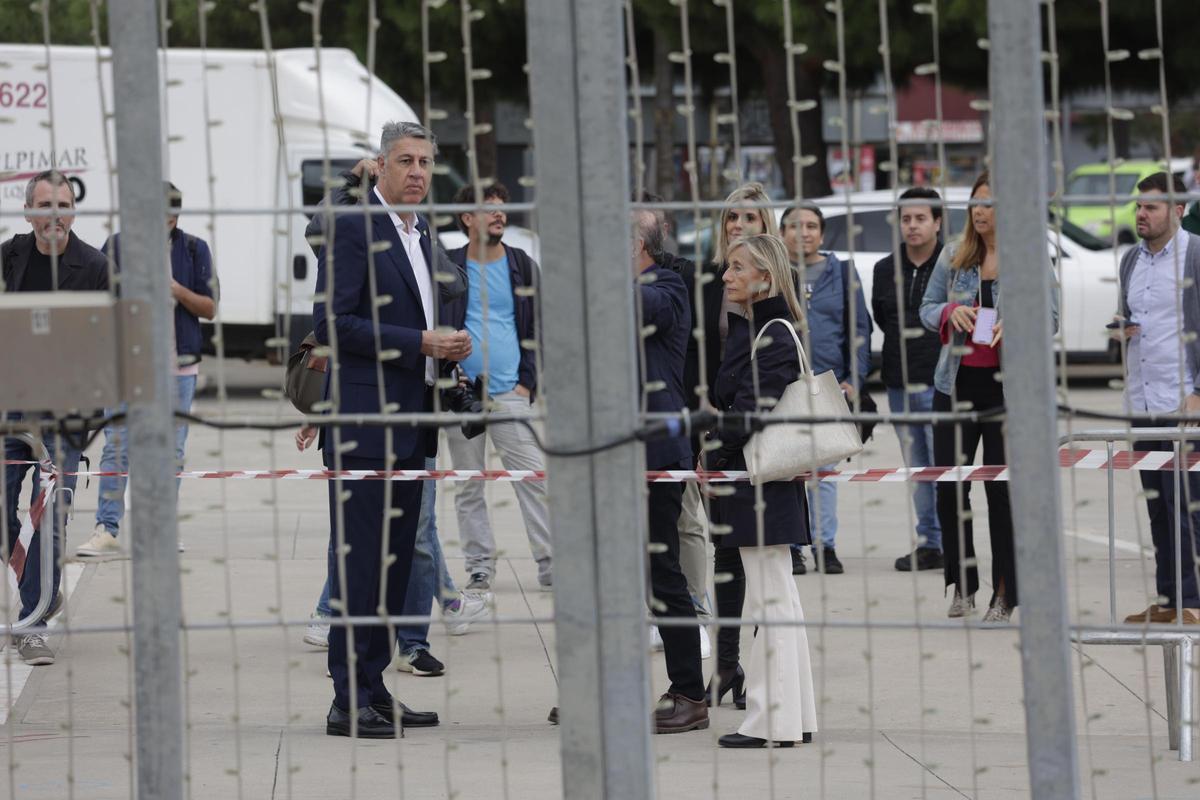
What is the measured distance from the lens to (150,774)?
11.3ft

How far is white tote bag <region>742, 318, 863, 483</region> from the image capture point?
17.2 feet

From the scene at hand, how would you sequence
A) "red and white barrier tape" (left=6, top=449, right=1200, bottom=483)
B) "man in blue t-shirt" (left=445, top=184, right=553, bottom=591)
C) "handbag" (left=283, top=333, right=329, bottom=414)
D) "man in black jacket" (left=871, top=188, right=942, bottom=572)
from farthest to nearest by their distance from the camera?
"man in black jacket" (left=871, top=188, right=942, bottom=572)
"man in blue t-shirt" (left=445, top=184, right=553, bottom=591)
"handbag" (left=283, top=333, right=329, bottom=414)
"red and white barrier tape" (left=6, top=449, right=1200, bottom=483)

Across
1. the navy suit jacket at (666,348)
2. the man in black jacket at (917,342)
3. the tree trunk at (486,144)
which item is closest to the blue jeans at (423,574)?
the navy suit jacket at (666,348)

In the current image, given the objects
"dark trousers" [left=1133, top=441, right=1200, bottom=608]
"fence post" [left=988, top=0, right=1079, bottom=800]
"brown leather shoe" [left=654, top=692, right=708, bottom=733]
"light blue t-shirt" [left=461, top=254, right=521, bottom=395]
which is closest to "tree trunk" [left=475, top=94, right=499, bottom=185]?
"light blue t-shirt" [left=461, top=254, right=521, bottom=395]

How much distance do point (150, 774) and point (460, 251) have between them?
4213 millimetres

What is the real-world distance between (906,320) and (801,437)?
3026 mm

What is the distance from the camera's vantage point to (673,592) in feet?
18.9

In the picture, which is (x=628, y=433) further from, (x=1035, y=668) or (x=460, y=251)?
(x=460, y=251)

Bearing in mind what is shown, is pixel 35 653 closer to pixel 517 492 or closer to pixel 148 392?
pixel 517 492

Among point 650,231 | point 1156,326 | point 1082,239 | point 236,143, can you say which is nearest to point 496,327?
point 650,231

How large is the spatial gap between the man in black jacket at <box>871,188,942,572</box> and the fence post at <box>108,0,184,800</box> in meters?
5.00

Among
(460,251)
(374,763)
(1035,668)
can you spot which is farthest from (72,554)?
(1035,668)

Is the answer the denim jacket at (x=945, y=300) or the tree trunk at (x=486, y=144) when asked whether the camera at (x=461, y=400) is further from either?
the tree trunk at (x=486, y=144)

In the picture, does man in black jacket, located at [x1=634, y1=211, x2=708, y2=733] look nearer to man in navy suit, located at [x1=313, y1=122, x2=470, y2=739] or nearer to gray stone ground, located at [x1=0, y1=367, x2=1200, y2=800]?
gray stone ground, located at [x1=0, y1=367, x2=1200, y2=800]
